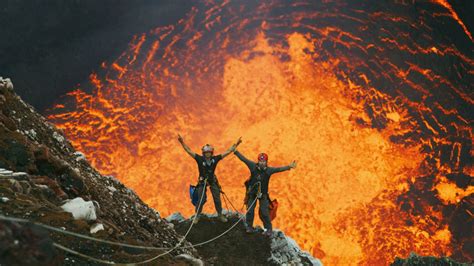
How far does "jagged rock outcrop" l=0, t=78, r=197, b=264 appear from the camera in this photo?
4.45 metres

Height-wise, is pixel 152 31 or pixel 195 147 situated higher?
pixel 152 31

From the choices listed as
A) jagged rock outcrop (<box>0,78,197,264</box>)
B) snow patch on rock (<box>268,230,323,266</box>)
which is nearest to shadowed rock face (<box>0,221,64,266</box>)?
jagged rock outcrop (<box>0,78,197,264</box>)

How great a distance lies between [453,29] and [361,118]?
811 cm

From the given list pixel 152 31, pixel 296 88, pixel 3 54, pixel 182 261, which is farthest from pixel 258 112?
pixel 182 261

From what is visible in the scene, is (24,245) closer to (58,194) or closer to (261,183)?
(58,194)

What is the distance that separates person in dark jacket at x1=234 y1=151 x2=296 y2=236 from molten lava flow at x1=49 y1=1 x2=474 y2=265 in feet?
48.7

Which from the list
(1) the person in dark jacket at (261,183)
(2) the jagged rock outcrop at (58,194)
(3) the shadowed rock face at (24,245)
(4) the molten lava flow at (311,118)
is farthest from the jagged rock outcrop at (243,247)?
(4) the molten lava flow at (311,118)

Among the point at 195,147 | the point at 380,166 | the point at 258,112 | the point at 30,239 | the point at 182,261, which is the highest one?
the point at 258,112

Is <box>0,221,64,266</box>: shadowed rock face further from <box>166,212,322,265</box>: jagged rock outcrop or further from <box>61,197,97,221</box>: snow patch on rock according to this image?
<box>166,212,322,265</box>: jagged rock outcrop

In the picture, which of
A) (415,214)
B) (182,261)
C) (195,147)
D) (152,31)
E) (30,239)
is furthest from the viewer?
(152,31)

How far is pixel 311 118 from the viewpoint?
28.9 m

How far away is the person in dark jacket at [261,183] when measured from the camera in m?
9.90

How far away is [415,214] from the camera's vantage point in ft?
79.5

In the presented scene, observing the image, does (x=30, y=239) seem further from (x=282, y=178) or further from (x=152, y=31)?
(x=152, y=31)
